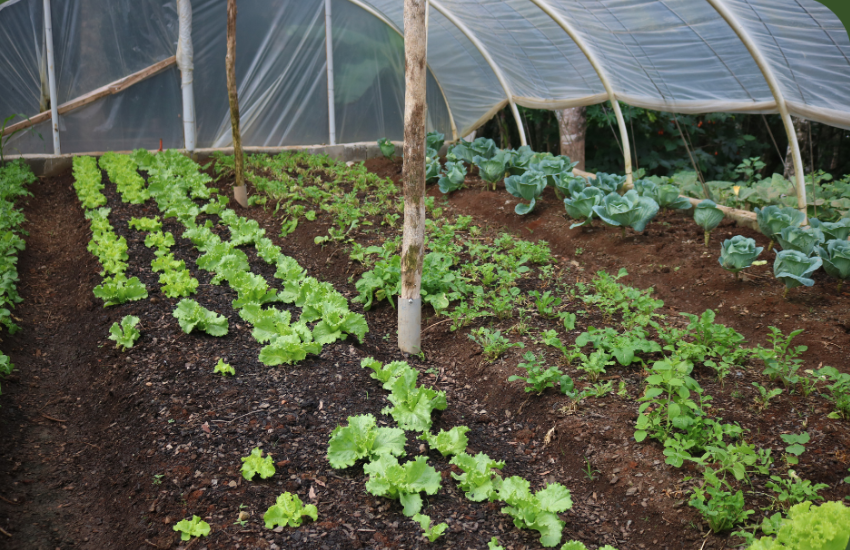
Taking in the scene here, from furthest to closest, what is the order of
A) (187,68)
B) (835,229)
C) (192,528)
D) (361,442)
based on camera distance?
(187,68)
(835,229)
(361,442)
(192,528)

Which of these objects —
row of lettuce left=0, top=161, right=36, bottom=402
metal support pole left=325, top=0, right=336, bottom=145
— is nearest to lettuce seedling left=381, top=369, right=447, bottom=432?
row of lettuce left=0, top=161, right=36, bottom=402

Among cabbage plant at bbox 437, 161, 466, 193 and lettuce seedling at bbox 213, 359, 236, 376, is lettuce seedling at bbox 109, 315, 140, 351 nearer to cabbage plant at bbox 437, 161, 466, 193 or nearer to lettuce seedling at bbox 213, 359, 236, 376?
lettuce seedling at bbox 213, 359, 236, 376

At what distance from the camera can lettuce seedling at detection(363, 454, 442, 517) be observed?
8.57 ft

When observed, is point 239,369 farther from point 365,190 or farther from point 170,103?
point 170,103

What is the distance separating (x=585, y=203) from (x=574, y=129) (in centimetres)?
461

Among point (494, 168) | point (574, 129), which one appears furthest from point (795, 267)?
point (574, 129)

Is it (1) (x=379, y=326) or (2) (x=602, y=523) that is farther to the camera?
(1) (x=379, y=326)

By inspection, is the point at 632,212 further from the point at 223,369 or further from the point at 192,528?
the point at 192,528

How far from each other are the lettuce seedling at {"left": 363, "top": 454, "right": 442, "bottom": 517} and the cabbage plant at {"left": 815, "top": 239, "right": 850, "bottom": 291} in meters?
3.60

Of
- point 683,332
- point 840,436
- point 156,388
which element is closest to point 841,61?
point 683,332

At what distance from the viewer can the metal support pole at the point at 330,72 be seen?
10.0m

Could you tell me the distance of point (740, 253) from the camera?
14.9ft

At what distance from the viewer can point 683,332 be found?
377 centimetres

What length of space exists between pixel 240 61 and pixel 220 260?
556cm
